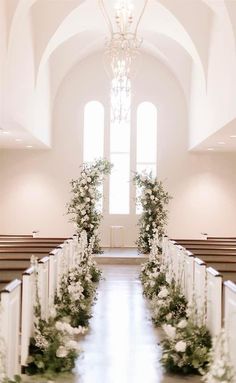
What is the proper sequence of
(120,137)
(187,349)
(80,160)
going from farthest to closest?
(120,137)
(80,160)
(187,349)

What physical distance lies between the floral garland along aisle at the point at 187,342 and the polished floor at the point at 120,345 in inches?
6.3

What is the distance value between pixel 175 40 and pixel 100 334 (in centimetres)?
1081

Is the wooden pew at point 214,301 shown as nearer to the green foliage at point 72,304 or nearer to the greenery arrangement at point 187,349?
the greenery arrangement at point 187,349

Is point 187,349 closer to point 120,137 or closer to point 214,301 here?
point 214,301

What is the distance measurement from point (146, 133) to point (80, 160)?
240cm

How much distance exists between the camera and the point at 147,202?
15.8 meters

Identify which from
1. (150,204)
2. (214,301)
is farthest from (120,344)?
(150,204)

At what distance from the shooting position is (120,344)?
721 cm

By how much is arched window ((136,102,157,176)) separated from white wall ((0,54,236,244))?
258mm

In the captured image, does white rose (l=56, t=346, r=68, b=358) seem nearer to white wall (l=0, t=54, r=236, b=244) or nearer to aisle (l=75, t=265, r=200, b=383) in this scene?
aisle (l=75, t=265, r=200, b=383)

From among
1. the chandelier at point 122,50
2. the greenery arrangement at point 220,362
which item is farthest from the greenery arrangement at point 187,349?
the chandelier at point 122,50

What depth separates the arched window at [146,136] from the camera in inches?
760

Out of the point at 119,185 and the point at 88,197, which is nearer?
the point at 88,197

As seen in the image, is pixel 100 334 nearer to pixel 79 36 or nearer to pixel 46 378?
pixel 46 378
